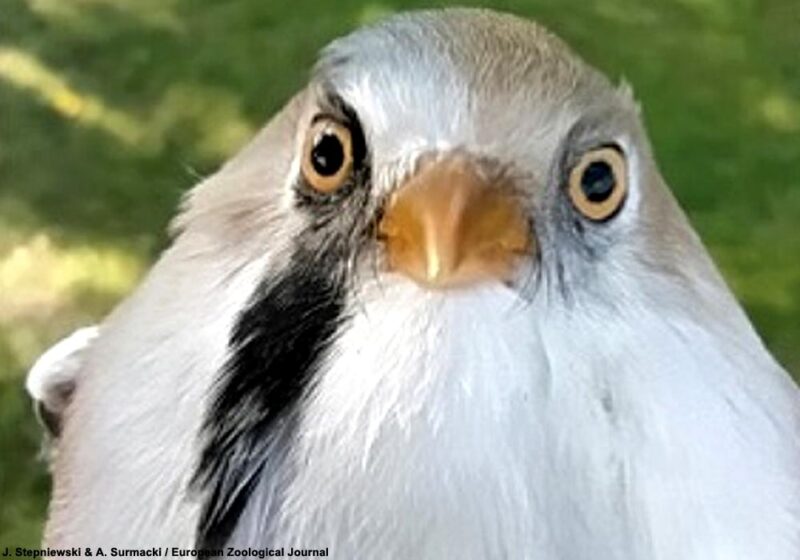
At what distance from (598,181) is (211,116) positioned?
1424 millimetres

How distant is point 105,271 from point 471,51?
1285 mm

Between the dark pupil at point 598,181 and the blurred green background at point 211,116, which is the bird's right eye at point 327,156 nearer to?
the dark pupil at point 598,181

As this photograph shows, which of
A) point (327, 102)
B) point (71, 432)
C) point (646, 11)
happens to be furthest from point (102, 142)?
point (327, 102)

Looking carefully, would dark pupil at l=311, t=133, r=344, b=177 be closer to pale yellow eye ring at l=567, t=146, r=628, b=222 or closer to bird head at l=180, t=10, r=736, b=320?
bird head at l=180, t=10, r=736, b=320

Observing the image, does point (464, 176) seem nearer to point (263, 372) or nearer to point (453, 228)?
point (453, 228)

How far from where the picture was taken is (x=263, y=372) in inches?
38.5

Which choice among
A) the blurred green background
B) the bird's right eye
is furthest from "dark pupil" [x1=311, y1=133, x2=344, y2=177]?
the blurred green background

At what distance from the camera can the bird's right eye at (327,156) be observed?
3.18 feet

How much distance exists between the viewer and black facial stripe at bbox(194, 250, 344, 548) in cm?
96

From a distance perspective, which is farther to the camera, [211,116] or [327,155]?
[211,116]

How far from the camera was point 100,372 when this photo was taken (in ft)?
3.88

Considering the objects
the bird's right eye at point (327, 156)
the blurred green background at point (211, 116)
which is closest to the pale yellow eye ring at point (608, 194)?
the bird's right eye at point (327, 156)

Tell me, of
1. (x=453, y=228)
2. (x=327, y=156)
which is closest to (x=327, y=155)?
(x=327, y=156)

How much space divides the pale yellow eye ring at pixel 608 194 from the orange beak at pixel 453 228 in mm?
46
